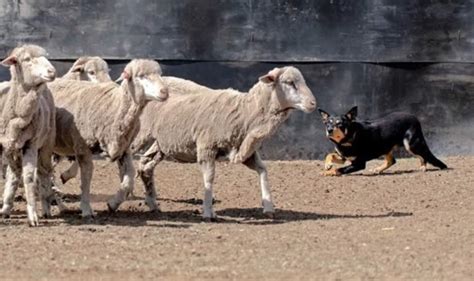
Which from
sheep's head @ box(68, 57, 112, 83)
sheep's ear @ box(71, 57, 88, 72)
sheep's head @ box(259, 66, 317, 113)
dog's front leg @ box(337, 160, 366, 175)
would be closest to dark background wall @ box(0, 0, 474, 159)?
dog's front leg @ box(337, 160, 366, 175)

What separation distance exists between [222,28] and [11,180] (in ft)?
19.4

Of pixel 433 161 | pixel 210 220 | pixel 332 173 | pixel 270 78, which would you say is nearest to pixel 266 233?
pixel 210 220

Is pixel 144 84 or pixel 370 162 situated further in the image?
pixel 370 162

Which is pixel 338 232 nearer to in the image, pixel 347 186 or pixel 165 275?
pixel 165 275

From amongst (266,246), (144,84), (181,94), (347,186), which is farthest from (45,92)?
(347,186)

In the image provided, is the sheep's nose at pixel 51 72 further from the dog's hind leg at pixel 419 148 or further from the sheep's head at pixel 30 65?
the dog's hind leg at pixel 419 148

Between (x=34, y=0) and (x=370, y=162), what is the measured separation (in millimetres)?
4906

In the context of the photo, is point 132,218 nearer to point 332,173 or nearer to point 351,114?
point 332,173

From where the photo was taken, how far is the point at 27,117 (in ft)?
39.8

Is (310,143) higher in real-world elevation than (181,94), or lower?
lower

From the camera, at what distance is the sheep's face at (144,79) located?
12.4 m

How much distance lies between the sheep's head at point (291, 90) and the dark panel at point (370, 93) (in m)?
4.56

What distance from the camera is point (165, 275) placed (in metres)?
9.64

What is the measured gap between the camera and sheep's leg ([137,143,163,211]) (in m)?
13.6
